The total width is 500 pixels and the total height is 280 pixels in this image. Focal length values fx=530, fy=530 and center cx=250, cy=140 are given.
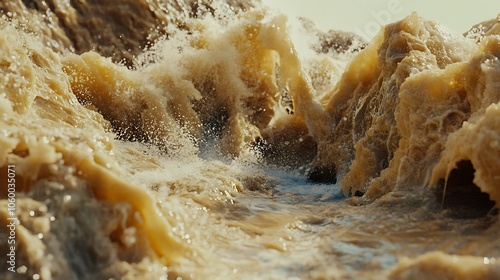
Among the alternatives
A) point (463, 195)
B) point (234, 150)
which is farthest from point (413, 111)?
point (234, 150)

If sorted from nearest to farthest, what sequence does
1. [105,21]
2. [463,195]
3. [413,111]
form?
[463,195]
[413,111]
[105,21]

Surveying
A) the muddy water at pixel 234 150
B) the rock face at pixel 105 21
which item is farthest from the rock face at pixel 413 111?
the rock face at pixel 105 21

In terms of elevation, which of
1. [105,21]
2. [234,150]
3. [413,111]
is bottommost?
[234,150]

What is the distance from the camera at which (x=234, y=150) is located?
7188 millimetres

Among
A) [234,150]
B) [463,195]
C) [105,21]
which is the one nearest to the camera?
[463,195]

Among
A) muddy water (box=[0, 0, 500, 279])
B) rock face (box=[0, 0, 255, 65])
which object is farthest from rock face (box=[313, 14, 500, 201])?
rock face (box=[0, 0, 255, 65])

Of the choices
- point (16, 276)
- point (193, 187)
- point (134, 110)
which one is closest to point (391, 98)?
point (193, 187)

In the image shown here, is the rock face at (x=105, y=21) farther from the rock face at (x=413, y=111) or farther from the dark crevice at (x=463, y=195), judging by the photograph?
the dark crevice at (x=463, y=195)

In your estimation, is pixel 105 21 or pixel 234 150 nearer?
pixel 234 150

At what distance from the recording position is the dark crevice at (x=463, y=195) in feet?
10.3

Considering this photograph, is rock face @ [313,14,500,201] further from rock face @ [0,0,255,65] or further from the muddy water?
rock face @ [0,0,255,65]

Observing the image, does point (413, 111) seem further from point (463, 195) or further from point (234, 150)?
point (234, 150)

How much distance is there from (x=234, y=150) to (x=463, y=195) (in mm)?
4158

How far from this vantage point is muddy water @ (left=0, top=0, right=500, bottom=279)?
2.41 m
